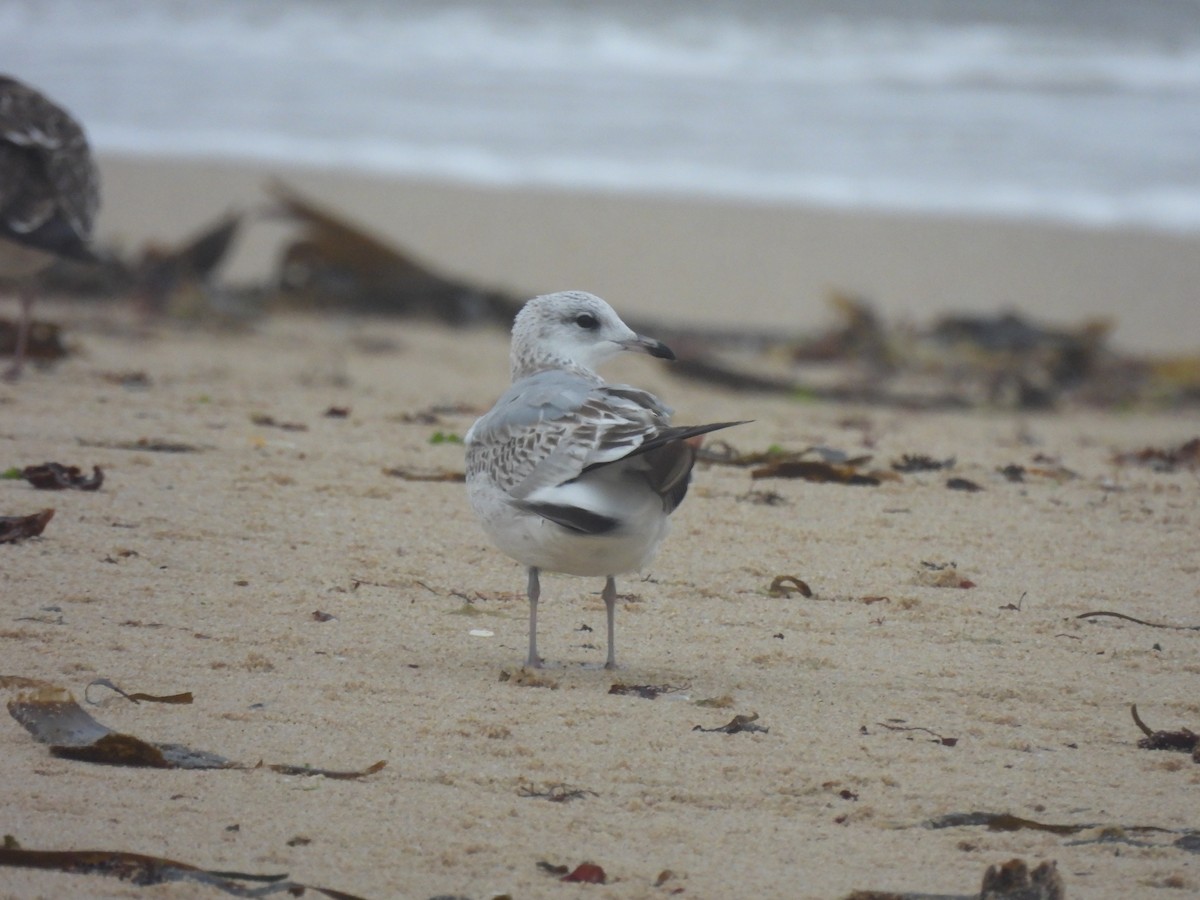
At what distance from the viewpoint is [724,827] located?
319 cm

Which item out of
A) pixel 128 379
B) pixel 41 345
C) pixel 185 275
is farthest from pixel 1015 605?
pixel 185 275

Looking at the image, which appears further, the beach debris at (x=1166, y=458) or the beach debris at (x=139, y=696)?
the beach debris at (x=1166, y=458)

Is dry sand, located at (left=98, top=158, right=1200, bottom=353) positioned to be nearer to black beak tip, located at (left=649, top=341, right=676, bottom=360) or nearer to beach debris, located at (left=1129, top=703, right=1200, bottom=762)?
black beak tip, located at (left=649, top=341, right=676, bottom=360)

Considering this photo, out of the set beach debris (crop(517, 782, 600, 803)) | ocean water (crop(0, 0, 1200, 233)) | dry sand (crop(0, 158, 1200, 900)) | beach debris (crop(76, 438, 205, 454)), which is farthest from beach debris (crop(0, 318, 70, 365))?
ocean water (crop(0, 0, 1200, 233))

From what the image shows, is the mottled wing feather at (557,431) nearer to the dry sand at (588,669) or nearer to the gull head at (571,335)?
the gull head at (571,335)

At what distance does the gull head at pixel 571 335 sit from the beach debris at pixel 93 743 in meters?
1.76

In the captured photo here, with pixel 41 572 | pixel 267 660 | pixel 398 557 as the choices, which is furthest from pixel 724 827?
pixel 41 572

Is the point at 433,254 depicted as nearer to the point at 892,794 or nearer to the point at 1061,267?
the point at 1061,267

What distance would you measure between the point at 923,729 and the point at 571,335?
1.72 metres

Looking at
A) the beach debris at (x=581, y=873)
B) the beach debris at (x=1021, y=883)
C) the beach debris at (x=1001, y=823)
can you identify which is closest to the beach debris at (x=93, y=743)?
the beach debris at (x=581, y=873)

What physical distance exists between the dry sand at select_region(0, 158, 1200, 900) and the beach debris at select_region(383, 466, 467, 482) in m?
0.08

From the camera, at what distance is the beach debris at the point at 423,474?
589 centimetres

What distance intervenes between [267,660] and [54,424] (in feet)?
9.28

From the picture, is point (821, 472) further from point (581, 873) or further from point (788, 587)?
point (581, 873)
